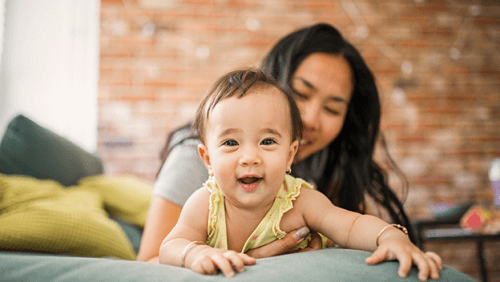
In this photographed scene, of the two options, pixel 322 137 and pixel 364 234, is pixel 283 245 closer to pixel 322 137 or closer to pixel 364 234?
pixel 364 234

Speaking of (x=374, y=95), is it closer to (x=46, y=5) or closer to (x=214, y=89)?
(x=214, y=89)

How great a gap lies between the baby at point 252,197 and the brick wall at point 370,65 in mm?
2276

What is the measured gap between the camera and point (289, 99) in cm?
80

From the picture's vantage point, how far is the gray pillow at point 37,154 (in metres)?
1.22

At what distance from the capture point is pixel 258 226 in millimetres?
763

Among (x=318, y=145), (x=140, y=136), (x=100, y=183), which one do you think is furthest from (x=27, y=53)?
(x=318, y=145)

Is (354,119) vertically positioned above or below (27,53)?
below

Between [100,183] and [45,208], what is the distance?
0.80 meters

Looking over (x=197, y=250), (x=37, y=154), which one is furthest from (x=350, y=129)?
(x=37, y=154)

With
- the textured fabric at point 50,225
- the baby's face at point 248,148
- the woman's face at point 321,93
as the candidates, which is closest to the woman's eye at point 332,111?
the woman's face at point 321,93

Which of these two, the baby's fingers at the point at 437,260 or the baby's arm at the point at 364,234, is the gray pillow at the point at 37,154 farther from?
the baby's fingers at the point at 437,260

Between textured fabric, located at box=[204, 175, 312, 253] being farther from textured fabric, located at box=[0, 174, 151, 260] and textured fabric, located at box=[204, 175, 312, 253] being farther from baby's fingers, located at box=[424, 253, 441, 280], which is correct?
textured fabric, located at box=[0, 174, 151, 260]

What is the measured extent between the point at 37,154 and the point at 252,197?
1.11 m

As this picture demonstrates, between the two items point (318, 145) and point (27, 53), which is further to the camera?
point (27, 53)
